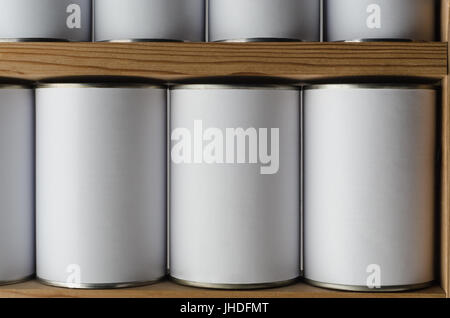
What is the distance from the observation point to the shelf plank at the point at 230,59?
0.70 metres

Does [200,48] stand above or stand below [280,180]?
above

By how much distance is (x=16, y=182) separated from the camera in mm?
755

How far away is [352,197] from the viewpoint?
72cm

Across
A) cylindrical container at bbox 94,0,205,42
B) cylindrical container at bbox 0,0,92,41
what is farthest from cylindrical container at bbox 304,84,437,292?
cylindrical container at bbox 0,0,92,41

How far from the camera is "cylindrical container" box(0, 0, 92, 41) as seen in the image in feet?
2.39

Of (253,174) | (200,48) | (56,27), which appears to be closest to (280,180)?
(253,174)

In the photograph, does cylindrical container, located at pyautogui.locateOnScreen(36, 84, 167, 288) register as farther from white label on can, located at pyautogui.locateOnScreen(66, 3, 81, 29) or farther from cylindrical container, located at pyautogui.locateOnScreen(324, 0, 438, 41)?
cylindrical container, located at pyautogui.locateOnScreen(324, 0, 438, 41)

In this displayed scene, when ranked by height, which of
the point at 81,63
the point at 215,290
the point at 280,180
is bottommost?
the point at 215,290

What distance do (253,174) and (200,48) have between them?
0.12m

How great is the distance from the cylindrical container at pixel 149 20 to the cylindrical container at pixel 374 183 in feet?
0.44

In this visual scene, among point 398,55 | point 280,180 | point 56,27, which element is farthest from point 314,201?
point 56,27

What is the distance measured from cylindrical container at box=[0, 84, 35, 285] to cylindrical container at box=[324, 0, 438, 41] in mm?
315

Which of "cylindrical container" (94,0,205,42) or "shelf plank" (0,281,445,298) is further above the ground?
"cylindrical container" (94,0,205,42)

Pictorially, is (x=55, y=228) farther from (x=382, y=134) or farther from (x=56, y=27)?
(x=382, y=134)
